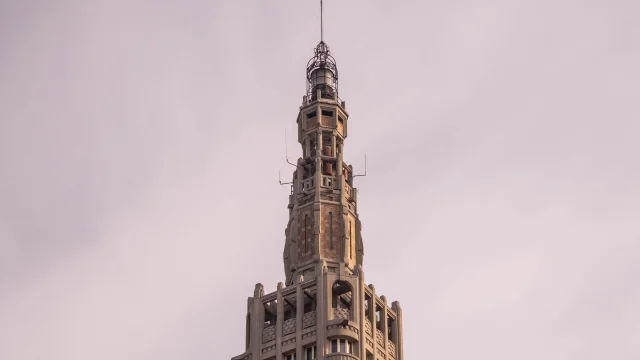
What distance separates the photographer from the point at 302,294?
129125 mm

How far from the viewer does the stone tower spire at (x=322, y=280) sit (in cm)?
12662

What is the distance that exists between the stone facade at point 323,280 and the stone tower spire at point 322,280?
80 millimetres

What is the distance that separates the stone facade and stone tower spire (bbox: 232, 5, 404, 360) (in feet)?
0.26

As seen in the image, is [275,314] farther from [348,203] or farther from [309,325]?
[348,203]

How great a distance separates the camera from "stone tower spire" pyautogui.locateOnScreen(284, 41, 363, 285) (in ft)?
444

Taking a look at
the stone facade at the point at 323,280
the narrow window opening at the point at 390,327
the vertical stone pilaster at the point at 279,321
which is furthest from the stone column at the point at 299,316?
the narrow window opening at the point at 390,327

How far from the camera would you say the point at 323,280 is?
129 meters

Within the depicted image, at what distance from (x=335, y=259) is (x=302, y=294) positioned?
6.19 m

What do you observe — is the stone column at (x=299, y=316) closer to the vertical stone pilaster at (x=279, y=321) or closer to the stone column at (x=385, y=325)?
the vertical stone pilaster at (x=279, y=321)

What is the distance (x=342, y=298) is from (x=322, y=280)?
261cm

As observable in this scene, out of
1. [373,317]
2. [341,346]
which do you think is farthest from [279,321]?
[373,317]

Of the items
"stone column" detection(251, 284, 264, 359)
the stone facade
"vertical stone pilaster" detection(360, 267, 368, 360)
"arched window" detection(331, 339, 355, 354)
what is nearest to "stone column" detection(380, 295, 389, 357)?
the stone facade

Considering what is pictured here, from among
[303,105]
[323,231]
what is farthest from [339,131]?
[323,231]

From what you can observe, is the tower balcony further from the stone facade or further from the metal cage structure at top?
the metal cage structure at top
